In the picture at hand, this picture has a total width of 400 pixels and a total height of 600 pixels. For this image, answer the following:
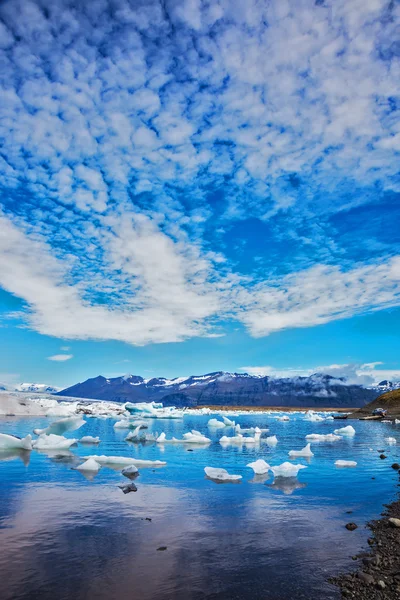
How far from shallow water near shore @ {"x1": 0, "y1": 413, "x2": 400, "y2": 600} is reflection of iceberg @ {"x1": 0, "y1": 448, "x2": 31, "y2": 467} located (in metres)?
3.54

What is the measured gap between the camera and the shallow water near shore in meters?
7.20

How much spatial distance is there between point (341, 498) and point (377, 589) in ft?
25.6

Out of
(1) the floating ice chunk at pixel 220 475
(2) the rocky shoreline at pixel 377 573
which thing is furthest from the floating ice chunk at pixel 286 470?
(2) the rocky shoreline at pixel 377 573

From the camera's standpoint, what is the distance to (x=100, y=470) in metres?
19.1

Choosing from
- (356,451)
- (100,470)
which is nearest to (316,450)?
(356,451)

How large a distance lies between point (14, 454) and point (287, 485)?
667 inches

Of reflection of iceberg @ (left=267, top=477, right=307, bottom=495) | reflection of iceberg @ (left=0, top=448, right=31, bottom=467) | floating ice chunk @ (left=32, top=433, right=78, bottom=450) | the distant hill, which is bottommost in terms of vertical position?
reflection of iceberg @ (left=267, top=477, right=307, bottom=495)

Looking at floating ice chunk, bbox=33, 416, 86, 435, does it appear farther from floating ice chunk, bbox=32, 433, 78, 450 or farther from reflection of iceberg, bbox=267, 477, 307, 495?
reflection of iceberg, bbox=267, 477, 307, 495

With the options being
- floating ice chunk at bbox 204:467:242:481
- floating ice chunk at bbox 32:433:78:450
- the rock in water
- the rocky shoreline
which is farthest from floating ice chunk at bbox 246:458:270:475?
floating ice chunk at bbox 32:433:78:450

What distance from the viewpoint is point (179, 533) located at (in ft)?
32.8

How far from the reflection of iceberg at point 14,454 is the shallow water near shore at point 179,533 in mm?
3544

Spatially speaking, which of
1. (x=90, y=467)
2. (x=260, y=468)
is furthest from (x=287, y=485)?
(x=90, y=467)

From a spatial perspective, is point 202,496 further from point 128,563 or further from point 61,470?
point 61,470

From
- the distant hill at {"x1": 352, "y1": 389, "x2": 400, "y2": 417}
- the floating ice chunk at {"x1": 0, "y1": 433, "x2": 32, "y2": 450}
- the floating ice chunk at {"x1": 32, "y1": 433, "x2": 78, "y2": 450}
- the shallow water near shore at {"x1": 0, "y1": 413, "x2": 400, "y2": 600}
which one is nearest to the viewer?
the shallow water near shore at {"x1": 0, "y1": 413, "x2": 400, "y2": 600}
